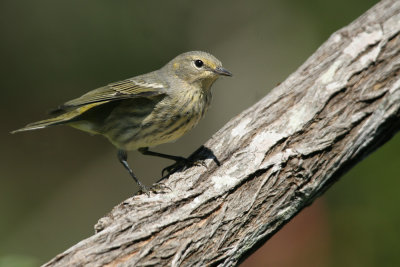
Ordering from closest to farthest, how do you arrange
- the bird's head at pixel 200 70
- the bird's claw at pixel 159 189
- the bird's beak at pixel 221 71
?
the bird's claw at pixel 159 189 → the bird's beak at pixel 221 71 → the bird's head at pixel 200 70

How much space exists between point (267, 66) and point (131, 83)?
11.7 feet

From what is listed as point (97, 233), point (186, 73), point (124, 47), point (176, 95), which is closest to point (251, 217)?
point (97, 233)

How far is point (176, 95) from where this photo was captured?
4375 mm

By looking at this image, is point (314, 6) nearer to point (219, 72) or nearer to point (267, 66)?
point (267, 66)

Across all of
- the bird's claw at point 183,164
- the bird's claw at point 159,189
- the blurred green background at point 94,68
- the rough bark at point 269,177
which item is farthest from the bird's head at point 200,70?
the blurred green background at point 94,68

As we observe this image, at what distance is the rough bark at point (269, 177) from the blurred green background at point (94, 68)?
3.23 metres

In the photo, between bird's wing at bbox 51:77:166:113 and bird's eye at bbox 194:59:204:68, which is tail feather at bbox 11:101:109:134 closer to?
bird's wing at bbox 51:77:166:113

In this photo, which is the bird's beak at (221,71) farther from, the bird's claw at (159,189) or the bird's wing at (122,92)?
the bird's claw at (159,189)

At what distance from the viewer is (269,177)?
3.27 meters

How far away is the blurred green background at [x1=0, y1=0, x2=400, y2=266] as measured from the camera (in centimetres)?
702

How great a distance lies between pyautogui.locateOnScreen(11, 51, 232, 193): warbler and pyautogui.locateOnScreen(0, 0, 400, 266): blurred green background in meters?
2.70

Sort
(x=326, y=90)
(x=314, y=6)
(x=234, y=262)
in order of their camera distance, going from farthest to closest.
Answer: (x=314, y=6), (x=326, y=90), (x=234, y=262)

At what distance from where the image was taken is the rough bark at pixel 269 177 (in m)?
3.14

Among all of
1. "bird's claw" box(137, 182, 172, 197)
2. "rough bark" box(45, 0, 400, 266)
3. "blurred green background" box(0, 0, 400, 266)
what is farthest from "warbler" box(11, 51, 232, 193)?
"blurred green background" box(0, 0, 400, 266)
